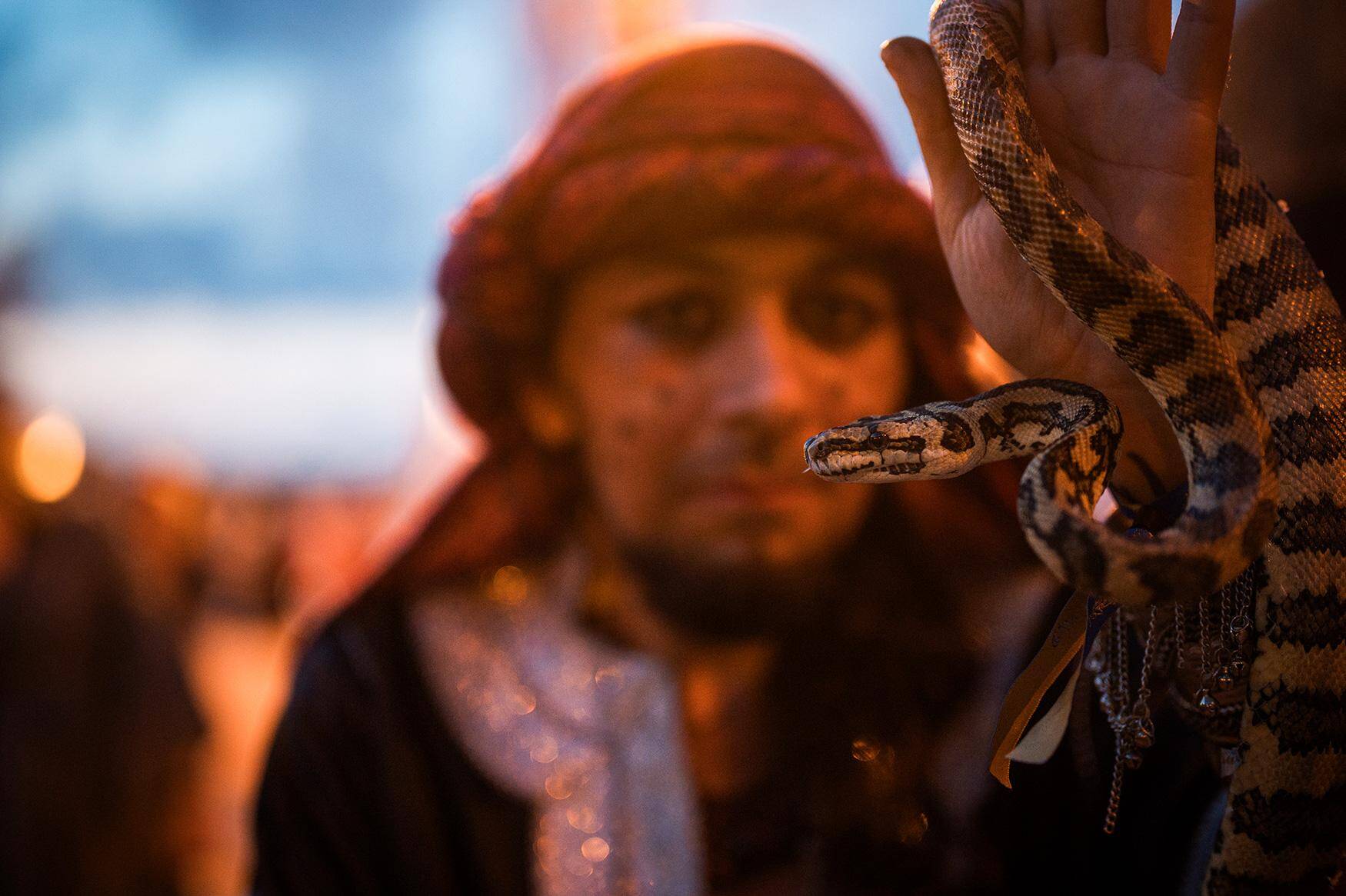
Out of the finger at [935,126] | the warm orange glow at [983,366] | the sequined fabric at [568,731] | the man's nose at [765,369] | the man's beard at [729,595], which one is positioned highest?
the finger at [935,126]

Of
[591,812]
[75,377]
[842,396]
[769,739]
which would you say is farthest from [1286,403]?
[75,377]

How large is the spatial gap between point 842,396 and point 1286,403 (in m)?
1.13

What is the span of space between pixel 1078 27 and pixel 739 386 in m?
1.18

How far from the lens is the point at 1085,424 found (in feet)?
3.78

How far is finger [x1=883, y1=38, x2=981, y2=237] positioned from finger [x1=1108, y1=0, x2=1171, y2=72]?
272 millimetres

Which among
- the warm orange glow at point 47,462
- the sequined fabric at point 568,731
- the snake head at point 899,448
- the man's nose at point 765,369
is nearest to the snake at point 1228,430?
the snake head at point 899,448

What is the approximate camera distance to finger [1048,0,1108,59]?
1286 millimetres

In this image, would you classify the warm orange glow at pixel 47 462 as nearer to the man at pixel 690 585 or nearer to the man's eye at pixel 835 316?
the man at pixel 690 585

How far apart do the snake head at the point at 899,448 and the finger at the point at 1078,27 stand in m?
0.63

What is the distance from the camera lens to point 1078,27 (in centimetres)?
129

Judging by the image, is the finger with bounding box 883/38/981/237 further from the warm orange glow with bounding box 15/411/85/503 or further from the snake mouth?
the warm orange glow with bounding box 15/411/85/503

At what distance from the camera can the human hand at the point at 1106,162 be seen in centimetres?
121

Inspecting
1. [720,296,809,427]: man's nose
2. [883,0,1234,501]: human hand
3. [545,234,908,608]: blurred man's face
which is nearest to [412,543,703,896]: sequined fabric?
[545,234,908,608]: blurred man's face

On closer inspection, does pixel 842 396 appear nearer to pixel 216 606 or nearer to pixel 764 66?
pixel 764 66
